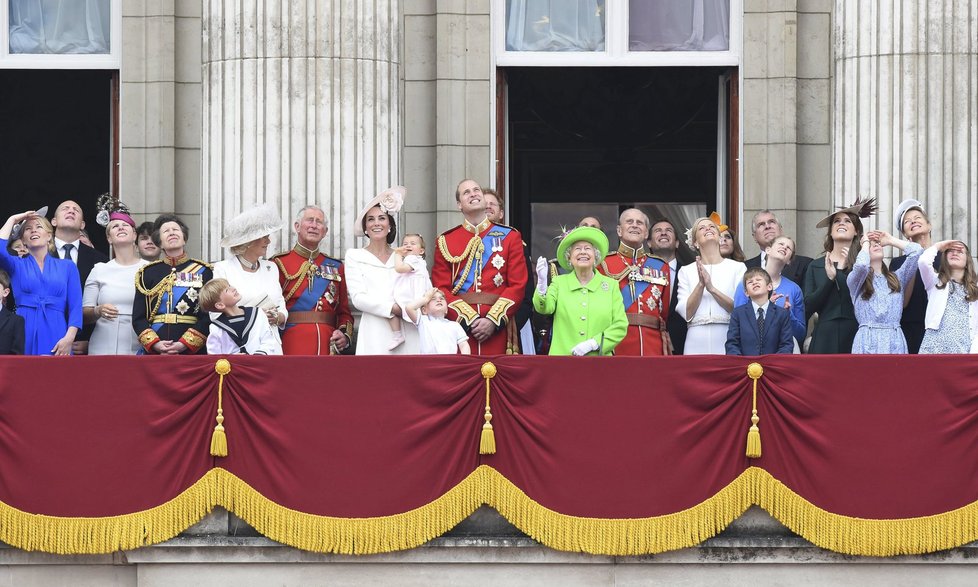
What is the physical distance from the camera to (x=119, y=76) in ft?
51.7

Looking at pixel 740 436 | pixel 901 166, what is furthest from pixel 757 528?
pixel 901 166

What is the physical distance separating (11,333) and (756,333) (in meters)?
5.17

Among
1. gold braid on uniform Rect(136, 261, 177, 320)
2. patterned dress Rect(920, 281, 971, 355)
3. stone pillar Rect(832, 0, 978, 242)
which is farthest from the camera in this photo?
stone pillar Rect(832, 0, 978, 242)

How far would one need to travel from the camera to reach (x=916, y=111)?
1452 centimetres

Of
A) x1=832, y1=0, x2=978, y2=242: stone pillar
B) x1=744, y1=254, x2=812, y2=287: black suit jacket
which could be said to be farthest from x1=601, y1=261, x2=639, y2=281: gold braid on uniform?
x1=832, y1=0, x2=978, y2=242: stone pillar

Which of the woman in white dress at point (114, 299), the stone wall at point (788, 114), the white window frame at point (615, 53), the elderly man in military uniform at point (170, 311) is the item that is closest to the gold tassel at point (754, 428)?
the elderly man in military uniform at point (170, 311)

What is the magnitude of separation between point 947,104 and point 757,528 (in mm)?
4573

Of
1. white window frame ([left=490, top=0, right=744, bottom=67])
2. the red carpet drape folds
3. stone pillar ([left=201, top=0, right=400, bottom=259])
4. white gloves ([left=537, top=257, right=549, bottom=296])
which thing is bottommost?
A: the red carpet drape folds

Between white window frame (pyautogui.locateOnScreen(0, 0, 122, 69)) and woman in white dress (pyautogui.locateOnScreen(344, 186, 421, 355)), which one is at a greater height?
white window frame (pyautogui.locateOnScreen(0, 0, 122, 69))

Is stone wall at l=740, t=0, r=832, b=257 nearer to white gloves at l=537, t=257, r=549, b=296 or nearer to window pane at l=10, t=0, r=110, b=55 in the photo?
white gloves at l=537, t=257, r=549, b=296

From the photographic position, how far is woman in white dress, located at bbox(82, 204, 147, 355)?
12.9m

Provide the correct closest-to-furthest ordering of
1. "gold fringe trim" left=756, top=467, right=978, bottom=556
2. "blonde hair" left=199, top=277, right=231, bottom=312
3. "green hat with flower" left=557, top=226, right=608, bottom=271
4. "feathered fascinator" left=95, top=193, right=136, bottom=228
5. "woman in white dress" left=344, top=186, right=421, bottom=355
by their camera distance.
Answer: "gold fringe trim" left=756, top=467, right=978, bottom=556 < "blonde hair" left=199, top=277, right=231, bottom=312 < "woman in white dress" left=344, top=186, right=421, bottom=355 < "green hat with flower" left=557, top=226, right=608, bottom=271 < "feathered fascinator" left=95, top=193, right=136, bottom=228

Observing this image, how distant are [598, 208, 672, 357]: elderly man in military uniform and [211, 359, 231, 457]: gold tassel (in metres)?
2.94

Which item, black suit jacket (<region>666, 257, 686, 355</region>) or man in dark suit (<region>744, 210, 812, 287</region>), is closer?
black suit jacket (<region>666, 257, 686, 355</region>)
